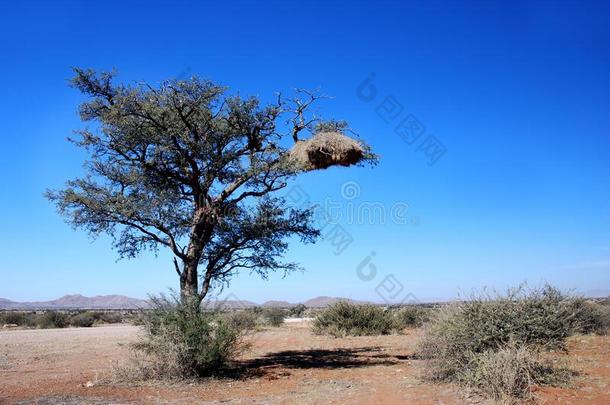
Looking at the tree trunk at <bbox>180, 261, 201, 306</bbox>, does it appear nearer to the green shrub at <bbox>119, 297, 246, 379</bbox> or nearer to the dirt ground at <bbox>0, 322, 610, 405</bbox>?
the green shrub at <bbox>119, 297, 246, 379</bbox>

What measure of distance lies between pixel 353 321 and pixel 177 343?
1561 cm

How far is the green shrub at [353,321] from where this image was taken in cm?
2631

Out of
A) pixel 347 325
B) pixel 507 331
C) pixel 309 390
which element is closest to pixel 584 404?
pixel 507 331

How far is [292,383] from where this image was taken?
12.2 meters

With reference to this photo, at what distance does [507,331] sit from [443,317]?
4.65 ft

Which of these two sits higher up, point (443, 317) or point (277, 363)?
point (443, 317)

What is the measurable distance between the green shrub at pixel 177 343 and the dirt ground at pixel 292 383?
1.82 feet

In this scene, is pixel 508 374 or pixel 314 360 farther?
pixel 314 360

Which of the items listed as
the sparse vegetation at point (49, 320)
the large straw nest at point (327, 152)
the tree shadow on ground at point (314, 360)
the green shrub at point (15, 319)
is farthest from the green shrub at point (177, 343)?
the green shrub at point (15, 319)

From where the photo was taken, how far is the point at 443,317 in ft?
38.4

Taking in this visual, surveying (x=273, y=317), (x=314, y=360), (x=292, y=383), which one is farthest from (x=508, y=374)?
(x=273, y=317)

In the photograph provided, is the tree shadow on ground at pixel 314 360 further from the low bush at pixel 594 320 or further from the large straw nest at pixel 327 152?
the low bush at pixel 594 320

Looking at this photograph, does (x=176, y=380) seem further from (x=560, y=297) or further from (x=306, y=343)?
(x=306, y=343)

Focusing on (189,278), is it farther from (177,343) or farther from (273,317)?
(273,317)
